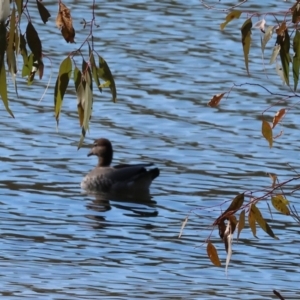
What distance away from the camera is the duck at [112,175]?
1398 cm

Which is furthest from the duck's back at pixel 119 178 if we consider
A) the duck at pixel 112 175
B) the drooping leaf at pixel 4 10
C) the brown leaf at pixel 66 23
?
the drooping leaf at pixel 4 10

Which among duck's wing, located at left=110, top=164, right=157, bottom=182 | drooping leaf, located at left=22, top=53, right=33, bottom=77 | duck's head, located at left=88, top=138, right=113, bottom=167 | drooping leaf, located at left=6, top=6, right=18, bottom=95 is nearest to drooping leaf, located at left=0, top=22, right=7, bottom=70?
drooping leaf, located at left=6, top=6, right=18, bottom=95

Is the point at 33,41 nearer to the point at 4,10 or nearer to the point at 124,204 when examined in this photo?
the point at 4,10

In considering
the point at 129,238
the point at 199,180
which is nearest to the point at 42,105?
the point at 199,180

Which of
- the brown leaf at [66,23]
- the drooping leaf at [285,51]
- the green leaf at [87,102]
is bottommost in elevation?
the green leaf at [87,102]

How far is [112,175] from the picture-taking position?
14625mm

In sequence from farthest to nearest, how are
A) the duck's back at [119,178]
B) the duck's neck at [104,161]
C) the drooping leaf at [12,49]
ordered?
the duck's neck at [104,161] < the duck's back at [119,178] < the drooping leaf at [12,49]

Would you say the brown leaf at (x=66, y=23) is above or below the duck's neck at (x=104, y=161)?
above

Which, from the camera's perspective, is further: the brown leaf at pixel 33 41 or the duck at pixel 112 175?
the duck at pixel 112 175

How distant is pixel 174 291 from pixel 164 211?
11.5ft

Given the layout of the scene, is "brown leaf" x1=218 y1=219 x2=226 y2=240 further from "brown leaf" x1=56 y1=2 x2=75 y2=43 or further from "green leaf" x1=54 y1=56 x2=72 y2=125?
"brown leaf" x1=56 y1=2 x2=75 y2=43

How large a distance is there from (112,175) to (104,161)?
454 millimetres

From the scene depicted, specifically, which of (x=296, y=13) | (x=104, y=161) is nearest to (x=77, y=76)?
(x=296, y=13)

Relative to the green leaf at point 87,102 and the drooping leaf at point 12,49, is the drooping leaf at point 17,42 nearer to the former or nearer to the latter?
the drooping leaf at point 12,49
